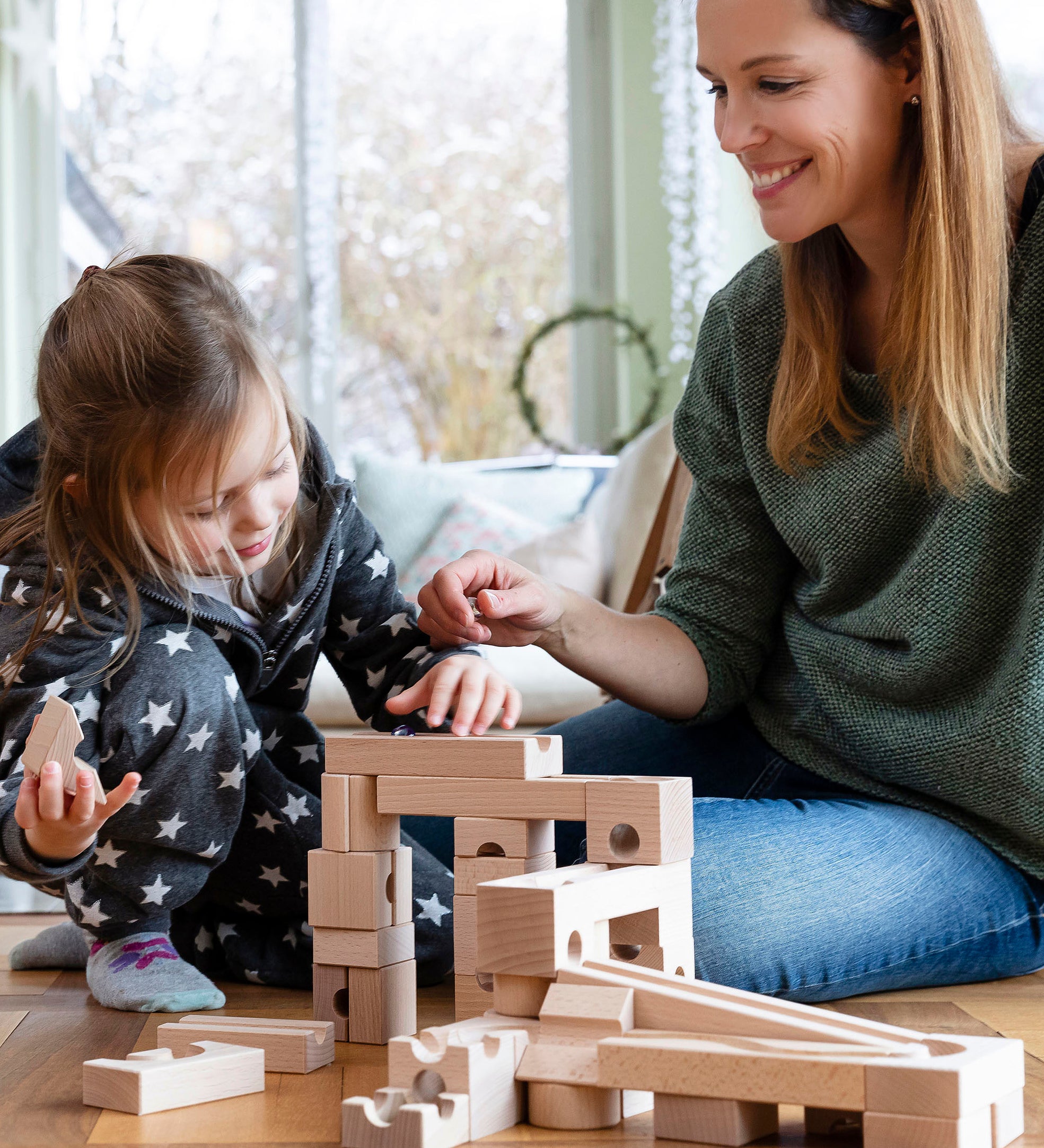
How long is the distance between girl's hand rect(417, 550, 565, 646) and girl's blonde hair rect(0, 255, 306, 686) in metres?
0.19

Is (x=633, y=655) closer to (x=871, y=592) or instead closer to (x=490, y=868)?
(x=871, y=592)

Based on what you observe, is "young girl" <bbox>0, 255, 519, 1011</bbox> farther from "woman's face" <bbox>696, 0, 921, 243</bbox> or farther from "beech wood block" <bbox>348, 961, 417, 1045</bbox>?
"woman's face" <bbox>696, 0, 921, 243</bbox>

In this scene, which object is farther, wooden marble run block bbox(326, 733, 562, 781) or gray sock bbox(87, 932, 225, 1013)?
gray sock bbox(87, 932, 225, 1013)

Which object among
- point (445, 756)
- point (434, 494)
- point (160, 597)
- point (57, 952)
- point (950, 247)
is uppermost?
A: point (950, 247)

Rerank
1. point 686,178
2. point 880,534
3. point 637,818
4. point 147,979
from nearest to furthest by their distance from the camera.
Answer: point 637,818
point 147,979
point 880,534
point 686,178

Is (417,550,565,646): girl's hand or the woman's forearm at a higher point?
(417,550,565,646): girl's hand

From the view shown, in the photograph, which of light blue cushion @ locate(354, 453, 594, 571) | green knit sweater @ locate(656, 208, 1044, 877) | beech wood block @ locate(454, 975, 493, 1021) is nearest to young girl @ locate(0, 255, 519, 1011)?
beech wood block @ locate(454, 975, 493, 1021)

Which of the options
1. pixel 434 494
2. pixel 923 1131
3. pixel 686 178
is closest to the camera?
pixel 923 1131

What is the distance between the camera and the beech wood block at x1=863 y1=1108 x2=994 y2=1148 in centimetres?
65

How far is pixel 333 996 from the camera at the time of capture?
0.98 m

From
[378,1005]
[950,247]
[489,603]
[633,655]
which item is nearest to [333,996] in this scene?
[378,1005]

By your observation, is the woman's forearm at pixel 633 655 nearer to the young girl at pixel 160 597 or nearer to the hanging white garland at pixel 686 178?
the young girl at pixel 160 597

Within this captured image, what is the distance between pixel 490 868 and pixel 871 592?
523 millimetres

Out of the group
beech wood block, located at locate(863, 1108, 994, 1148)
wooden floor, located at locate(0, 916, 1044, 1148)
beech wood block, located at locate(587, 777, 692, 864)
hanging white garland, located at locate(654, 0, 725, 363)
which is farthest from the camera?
hanging white garland, located at locate(654, 0, 725, 363)
